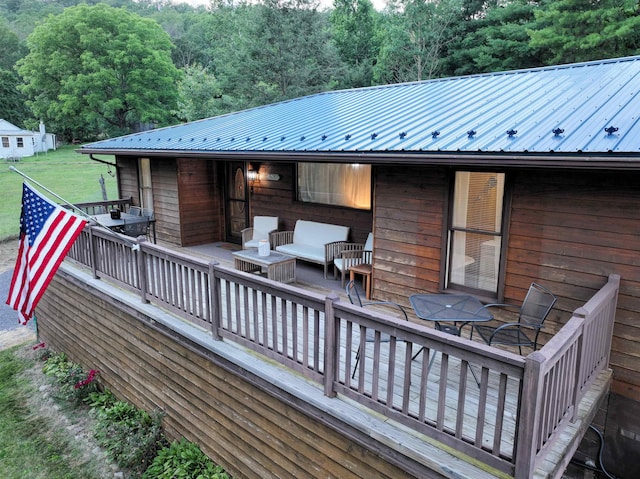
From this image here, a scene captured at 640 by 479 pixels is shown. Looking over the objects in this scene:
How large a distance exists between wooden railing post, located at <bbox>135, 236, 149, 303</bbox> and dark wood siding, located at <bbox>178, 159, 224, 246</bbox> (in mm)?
3846

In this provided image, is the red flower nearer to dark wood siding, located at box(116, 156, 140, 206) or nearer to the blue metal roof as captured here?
the blue metal roof

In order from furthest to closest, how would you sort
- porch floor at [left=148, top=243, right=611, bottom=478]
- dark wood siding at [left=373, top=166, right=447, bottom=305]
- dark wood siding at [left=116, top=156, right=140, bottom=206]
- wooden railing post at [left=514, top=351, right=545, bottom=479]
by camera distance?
dark wood siding at [left=116, top=156, right=140, bottom=206] → dark wood siding at [left=373, top=166, right=447, bottom=305] → porch floor at [left=148, top=243, right=611, bottom=478] → wooden railing post at [left=514, top=351, right=545, bottom=479]

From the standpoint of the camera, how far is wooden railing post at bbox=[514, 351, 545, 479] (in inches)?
91.0

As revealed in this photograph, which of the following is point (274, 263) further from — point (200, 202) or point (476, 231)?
point (200, 202)

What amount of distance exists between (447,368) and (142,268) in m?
3.96

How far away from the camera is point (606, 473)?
4.03 meters

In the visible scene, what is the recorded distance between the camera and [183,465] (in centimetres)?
487

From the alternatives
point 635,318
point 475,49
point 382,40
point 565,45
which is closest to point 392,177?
point 635,318

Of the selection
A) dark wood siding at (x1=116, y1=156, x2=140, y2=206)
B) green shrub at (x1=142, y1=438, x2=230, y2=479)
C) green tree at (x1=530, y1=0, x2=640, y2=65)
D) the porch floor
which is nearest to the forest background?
green tree at (x1=530, y1=0, x2=640, y2=65)

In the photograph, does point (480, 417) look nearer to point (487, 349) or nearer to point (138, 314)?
point (487, 349)

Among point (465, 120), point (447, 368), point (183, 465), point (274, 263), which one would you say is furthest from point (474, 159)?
point (183, 465)

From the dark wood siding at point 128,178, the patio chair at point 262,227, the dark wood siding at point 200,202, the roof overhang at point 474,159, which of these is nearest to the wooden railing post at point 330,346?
the roof overhang at point 474,159

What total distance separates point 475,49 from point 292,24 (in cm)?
887

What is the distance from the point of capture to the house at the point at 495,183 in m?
3.79
